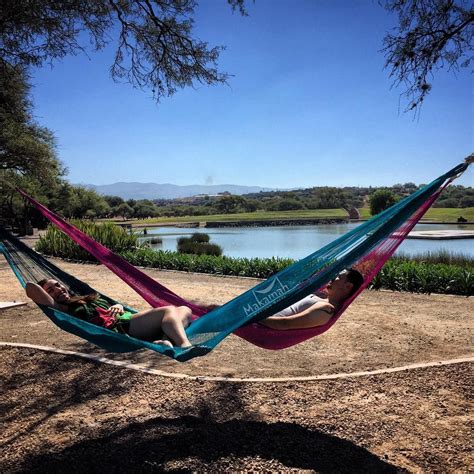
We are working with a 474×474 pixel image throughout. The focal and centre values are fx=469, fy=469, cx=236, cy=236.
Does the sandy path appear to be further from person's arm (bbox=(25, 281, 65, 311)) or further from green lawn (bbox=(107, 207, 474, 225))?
green lawn (bbox=(107, 207, 474, 225))

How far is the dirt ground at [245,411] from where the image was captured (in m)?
2.13

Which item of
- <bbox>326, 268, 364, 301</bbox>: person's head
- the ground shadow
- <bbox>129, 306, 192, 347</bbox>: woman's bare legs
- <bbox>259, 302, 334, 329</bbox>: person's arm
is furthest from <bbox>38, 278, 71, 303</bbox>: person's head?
<bbox>326, 268, 364, 301</bbox>: person's head

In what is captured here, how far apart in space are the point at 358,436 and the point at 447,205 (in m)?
49.7

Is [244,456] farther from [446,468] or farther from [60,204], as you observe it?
[60,204]

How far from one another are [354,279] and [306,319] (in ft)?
1.33

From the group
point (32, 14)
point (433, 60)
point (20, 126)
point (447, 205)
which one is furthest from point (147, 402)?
point (447, 205)

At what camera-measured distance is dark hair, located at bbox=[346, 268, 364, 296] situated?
9.04 feet

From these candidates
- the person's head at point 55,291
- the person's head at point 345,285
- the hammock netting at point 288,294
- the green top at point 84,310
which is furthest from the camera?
the person's head at point 55,291

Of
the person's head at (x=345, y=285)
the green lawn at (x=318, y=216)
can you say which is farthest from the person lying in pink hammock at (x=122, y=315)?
the green lawn at (x=318, y=216)

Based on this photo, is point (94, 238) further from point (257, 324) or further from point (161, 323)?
point (257, 324)

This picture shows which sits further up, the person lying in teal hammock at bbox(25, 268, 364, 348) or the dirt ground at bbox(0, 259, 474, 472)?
the person lying in teal hammock at bbox(25, 268, 364, 348)

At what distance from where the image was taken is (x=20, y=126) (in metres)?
11.4

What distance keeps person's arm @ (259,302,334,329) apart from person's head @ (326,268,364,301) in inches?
4.7

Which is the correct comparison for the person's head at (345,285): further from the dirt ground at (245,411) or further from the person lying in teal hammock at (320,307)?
the dirt ground at (245,411)
